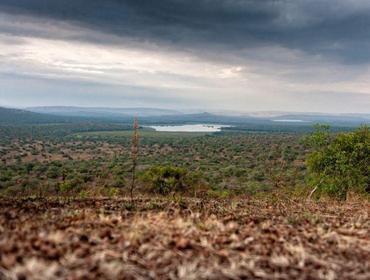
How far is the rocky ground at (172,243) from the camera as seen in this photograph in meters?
3.94

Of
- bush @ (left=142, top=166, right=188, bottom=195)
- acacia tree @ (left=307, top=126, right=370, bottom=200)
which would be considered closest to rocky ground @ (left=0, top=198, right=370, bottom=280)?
acacia tree @ (left=307, top=126, right=370, bottom=200)

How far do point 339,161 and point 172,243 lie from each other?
2267 centimetres

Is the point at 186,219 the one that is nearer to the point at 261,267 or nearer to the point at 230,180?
the point at 261,267

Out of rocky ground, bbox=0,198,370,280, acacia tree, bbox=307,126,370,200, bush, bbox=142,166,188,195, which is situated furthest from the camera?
bush, bbox=142,166,188,195

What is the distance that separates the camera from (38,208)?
672 centimetres

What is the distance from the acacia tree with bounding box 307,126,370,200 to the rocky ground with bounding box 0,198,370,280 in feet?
58.2

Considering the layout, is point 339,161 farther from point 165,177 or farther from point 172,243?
point 172,243

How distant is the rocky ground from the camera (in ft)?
12.9

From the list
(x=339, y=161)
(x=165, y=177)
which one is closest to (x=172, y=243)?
(x=339, y=161)

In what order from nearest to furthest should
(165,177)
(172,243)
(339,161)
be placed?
(172,243) → (339,161) → (165,177)

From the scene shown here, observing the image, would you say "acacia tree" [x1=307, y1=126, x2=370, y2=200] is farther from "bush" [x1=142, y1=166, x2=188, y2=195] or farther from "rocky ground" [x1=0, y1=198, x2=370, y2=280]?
"rocky ground" [x1=0, y1=198, x2=370, y2=280]

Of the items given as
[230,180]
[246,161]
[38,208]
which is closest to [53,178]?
[230,180]

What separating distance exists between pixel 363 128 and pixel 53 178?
3962cm

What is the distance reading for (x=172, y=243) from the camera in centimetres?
489
